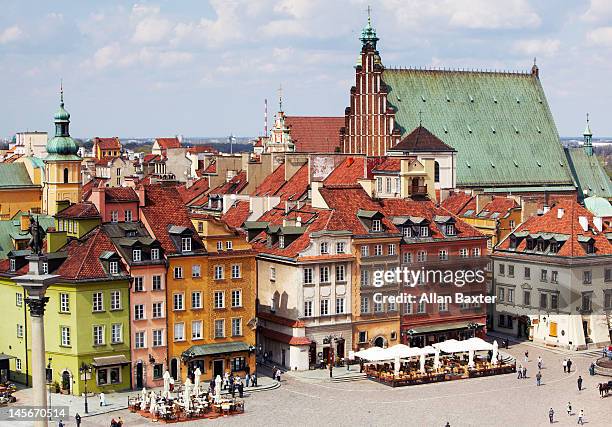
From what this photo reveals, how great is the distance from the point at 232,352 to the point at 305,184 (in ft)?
88.9

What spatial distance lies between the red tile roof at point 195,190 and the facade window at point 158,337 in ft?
135

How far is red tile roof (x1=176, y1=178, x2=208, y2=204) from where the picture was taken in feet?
406

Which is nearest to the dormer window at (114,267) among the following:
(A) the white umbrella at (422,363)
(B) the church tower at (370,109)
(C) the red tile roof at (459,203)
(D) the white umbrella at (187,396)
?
(D) the white umbrella at (187,396)

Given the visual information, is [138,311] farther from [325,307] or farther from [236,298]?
[325,307]

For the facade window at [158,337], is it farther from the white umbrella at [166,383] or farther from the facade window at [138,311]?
the white umbrella at [166,383]

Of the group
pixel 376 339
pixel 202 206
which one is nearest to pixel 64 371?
pixel 376 339

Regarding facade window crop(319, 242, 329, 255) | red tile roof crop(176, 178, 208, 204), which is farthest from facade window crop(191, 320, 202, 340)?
red tile roof crop(176, 178, 208, 204)

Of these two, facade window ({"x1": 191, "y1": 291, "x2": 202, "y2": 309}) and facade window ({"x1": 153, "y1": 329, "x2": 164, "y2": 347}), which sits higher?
facade window ({"x1": 191, "y1": 291, "x2": 202, "y2": 309})

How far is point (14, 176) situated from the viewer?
116 m

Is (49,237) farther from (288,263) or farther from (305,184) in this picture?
(305,184)

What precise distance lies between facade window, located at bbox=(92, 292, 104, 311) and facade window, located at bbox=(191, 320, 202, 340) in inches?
289


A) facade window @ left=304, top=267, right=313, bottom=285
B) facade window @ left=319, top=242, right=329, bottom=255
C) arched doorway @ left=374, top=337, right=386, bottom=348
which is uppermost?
facade window @ left=319, top=242, right=329, bottom=255

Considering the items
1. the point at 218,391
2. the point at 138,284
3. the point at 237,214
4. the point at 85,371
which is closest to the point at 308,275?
the point at 138,284

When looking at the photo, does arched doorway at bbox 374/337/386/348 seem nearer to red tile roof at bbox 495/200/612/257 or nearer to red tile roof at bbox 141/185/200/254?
red tile roof at bbox 141/185/200/254
